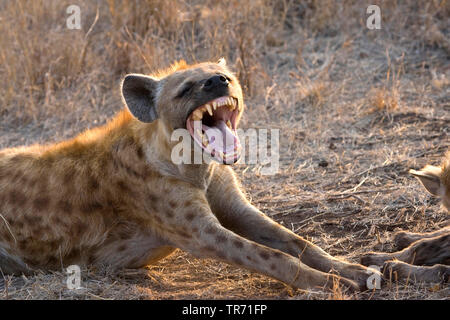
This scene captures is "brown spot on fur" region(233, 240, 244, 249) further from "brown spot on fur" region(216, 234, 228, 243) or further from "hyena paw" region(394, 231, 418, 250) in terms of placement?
"hyena paw" region(394, 231, 418, 250)

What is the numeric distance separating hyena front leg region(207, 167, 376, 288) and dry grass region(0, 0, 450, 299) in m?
0.18

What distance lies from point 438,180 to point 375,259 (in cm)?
43

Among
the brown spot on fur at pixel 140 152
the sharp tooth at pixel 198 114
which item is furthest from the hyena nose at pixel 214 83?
the brown spot on fur at pixel 140 152

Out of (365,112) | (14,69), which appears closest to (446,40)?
(365,112)

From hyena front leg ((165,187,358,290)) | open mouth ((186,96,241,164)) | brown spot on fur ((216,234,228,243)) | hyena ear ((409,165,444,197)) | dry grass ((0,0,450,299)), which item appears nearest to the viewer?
hyena front leg ((165,187,358,290))

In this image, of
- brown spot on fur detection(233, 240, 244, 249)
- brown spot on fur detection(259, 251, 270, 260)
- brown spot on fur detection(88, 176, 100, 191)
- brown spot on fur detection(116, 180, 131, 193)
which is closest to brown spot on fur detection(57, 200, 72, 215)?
brown spot on fur detection(88, 176, 100, 191)

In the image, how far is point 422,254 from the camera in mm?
2787

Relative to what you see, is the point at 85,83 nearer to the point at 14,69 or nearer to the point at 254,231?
the point at 14,69

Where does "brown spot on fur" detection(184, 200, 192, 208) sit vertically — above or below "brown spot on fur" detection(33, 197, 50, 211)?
above

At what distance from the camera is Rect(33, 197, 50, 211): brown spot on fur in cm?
293

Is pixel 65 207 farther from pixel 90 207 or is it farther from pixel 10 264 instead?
pixel 10 264

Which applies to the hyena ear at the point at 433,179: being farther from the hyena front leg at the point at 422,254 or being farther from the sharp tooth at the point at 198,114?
the sharp tooth at the point at 198,114

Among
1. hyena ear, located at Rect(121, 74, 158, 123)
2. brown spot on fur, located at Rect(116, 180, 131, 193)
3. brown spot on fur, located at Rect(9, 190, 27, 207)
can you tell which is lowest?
brown spot on fur, located at Rect(9, 190, 27, 207)
